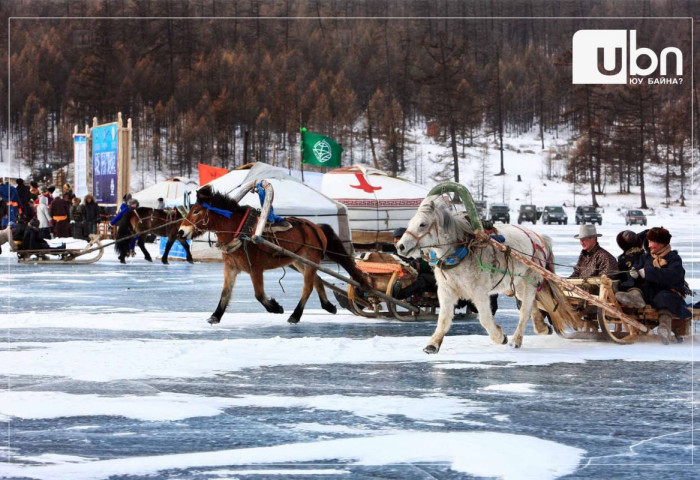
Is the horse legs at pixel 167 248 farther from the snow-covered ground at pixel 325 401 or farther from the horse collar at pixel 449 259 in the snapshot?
the horse collar at pixel 449 259

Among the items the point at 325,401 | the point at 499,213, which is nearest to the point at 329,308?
the point at 325,401

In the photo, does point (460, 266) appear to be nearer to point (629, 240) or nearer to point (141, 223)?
point (629, 240)

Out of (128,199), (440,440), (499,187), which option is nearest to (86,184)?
(128,199)

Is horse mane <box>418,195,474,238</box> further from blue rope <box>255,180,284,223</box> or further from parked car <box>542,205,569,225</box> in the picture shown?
parked car <box>542,205,569,225</box>

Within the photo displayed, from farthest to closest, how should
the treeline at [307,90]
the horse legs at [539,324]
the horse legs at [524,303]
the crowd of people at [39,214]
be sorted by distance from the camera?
the treeline at [307,90] < the crowd of people at [39,214] < the horse legs at [539,324] < the horse legs at [524,303]

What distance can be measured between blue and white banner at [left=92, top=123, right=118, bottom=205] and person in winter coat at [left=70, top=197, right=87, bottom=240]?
69 cm

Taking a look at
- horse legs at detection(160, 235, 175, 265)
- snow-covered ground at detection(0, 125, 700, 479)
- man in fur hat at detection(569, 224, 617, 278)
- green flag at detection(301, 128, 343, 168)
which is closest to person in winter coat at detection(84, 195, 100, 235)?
green flag at detection(301, 128, 343, 168)

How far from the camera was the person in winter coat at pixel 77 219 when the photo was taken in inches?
1297

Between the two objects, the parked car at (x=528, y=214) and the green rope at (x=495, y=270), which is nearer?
the green rope at (x=495, y=270)

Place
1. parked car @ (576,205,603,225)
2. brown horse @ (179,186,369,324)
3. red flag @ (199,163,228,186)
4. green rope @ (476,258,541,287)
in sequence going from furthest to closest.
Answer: parked car @ (576,205,603,225), red flag @ (199,163,228,186), brown horse @ (179,186,369,324), green rope @ (476,258,541,287)

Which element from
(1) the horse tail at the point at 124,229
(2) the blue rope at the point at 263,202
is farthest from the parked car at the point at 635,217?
(2) the blue rope at the point at 263,202

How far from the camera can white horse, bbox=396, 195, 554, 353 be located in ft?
29.2

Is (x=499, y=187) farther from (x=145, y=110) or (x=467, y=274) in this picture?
(x=467, y=274)

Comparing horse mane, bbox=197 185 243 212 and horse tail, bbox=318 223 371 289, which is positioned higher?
horse mane, bbox=197 185 243 212
